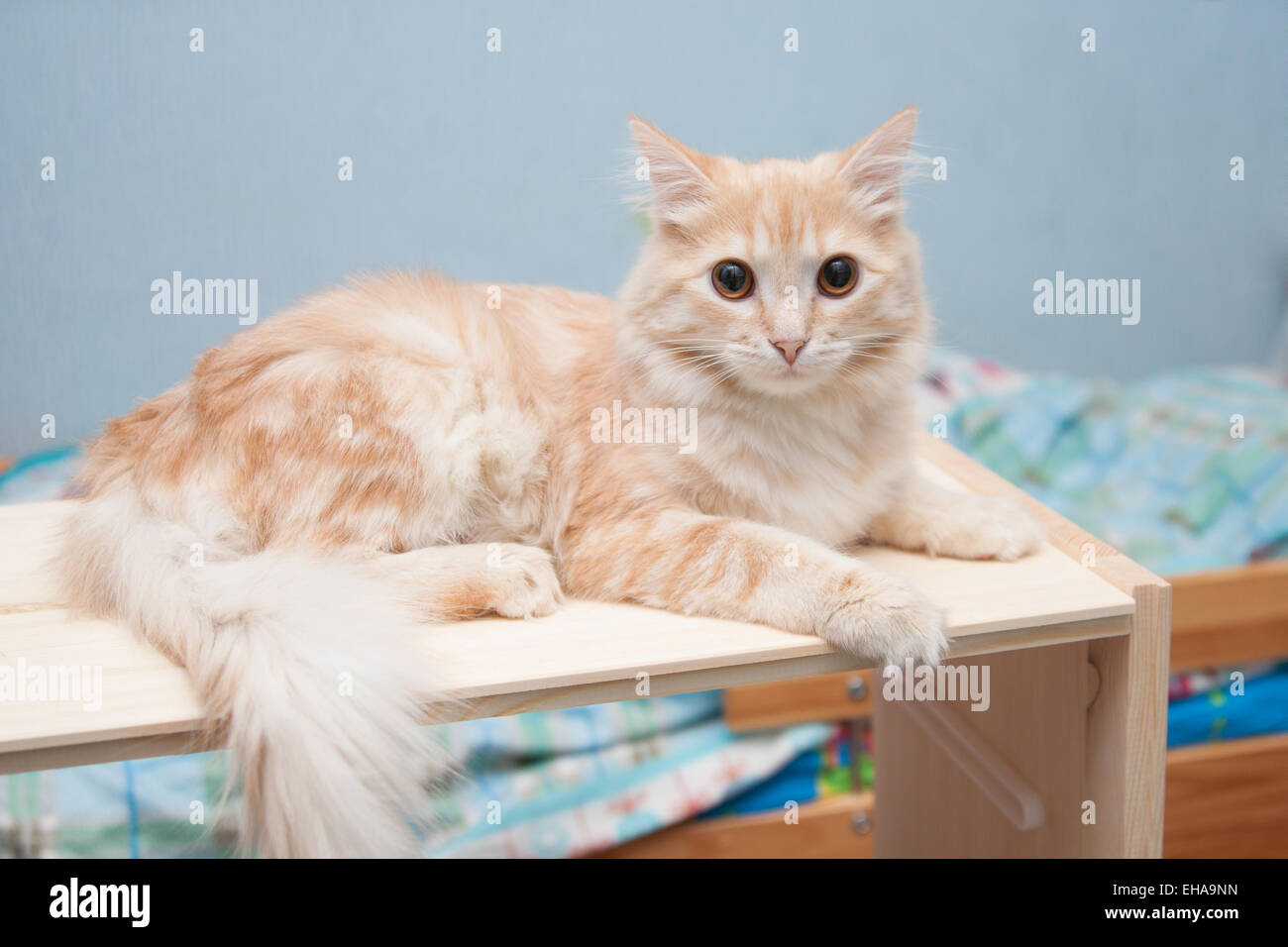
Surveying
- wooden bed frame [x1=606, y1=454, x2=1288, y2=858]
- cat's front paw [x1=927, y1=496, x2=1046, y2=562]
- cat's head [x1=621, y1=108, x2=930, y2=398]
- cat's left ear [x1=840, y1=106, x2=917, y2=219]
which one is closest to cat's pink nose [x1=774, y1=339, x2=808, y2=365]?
cat's head [x1=621, y1=108, x2=930, y2=398]

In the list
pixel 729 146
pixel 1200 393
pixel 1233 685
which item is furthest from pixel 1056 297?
pixel 1233 685

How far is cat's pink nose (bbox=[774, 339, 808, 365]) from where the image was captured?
115 centimetres

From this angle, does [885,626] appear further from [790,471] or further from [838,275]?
[838,275]

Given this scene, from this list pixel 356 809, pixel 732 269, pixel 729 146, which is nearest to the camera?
pixel 356 809

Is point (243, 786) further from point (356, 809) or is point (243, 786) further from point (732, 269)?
point (732, 269)

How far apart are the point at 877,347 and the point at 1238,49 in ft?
9.20

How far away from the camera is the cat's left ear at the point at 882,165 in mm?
1228

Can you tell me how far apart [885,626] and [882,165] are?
1.90ft

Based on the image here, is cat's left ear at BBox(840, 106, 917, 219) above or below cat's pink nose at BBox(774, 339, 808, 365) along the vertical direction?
above

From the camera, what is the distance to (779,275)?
3.90ft

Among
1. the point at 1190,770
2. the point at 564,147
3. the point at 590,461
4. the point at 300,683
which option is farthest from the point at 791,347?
the point at 564,147

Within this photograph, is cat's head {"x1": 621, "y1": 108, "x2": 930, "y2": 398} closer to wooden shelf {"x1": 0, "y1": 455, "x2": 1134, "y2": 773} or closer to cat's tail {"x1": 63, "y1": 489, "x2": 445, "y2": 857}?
wooden shelf {"x1": 0, "y1": 455, "x2": 1134, "y2": 773}

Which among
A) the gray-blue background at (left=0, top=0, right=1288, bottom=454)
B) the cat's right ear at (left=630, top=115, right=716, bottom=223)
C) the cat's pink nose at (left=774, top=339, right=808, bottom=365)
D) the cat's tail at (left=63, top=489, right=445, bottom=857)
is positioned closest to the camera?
the cat's tail at (left=63, top=489, right=445, bottom=857)

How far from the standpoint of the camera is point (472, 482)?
4.26ft
